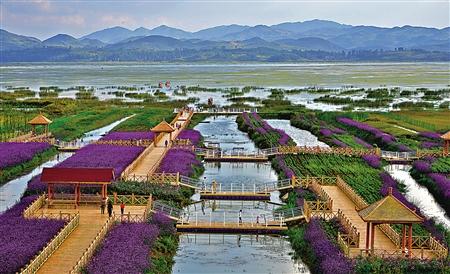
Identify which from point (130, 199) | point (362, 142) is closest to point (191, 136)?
point (362, 142)

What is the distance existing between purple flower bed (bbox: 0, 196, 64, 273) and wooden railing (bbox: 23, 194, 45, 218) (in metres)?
0.39

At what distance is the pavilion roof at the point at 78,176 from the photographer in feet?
116

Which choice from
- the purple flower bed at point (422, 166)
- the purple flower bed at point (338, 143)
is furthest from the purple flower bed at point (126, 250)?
the purple flower bed at point (338, 143)

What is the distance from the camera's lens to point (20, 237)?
1125 inches

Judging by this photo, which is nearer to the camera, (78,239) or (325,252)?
(325,252)

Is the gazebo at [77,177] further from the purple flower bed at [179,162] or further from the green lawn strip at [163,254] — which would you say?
the purple flower bed at [179,162]

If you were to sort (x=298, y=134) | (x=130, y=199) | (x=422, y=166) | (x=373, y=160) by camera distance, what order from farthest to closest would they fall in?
(x=298, y=134) < (x=373, y=160) < (x=422, y=166) < (x=130, y=199)

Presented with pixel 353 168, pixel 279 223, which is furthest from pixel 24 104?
pixel 279 223

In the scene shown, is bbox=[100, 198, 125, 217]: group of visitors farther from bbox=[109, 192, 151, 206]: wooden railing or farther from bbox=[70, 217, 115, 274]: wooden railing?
bbox=[109, 192, 151, 206]: wooden railing

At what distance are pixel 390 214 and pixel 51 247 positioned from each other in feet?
48.1

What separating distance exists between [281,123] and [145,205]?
5377 centimetres

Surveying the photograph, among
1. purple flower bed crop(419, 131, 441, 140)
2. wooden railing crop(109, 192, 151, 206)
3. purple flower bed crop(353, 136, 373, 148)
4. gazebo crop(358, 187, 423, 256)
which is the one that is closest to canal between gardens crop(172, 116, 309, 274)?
wooden railing crop(109, 192, 151, 206)

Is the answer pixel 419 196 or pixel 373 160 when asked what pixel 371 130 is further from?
pixel 419 196

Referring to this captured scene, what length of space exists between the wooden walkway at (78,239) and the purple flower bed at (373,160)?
2275 centimetres
